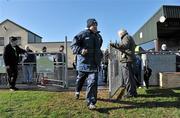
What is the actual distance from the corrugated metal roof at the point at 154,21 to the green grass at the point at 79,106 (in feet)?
61.9

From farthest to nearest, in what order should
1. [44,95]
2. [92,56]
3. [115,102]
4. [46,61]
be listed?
[46,61]
[44,95]
[115,102]
[92,56]

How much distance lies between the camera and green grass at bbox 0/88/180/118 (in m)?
8.50

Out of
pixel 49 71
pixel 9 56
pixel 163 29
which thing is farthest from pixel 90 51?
pixel 163 29

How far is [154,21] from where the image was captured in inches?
1309

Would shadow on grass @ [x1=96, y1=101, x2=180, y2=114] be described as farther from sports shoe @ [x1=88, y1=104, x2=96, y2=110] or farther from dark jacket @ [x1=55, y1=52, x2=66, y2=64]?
dark jacket @ [x1=55, y1=52, x2=66, y2=64]

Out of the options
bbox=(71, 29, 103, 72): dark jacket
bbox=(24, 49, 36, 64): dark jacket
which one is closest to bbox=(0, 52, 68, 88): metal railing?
bbox=(24, 49, 36, 64): dark jacket

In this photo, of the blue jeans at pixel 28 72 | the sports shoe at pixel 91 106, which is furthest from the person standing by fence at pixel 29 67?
the sports shoe at pixel 91 106

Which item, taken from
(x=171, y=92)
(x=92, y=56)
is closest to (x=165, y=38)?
(x=171, y=92)

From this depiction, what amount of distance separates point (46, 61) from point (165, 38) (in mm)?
30103

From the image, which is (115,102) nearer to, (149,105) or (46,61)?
(149,105)

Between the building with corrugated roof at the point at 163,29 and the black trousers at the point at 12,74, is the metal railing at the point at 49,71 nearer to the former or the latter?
the black trousers at the point at 12,74

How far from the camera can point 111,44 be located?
976 centimetres

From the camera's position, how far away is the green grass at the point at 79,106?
27.9 feet

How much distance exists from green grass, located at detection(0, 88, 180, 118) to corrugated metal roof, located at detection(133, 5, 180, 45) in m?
18.9
